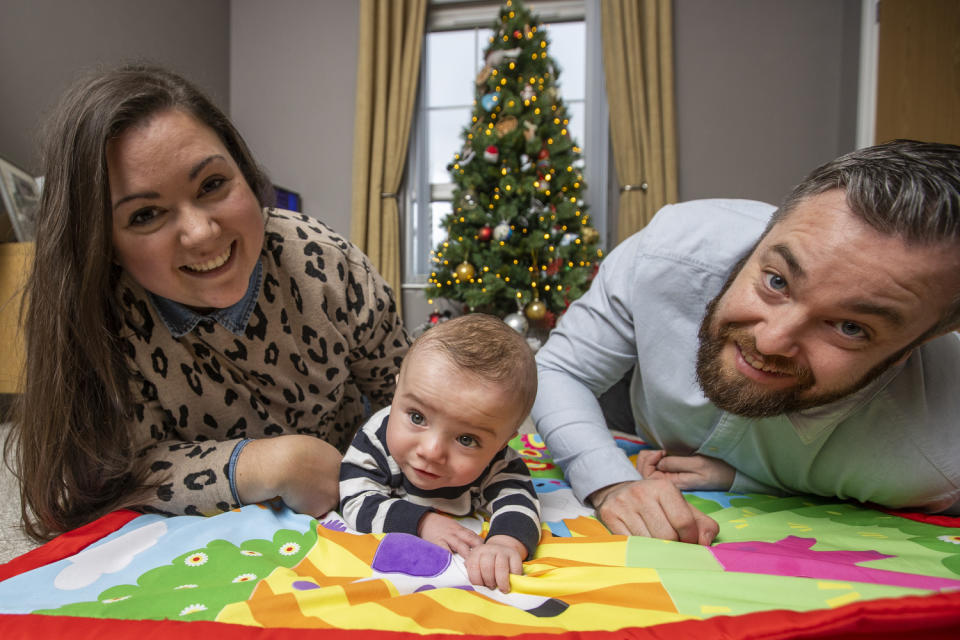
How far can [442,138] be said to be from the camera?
421 cm

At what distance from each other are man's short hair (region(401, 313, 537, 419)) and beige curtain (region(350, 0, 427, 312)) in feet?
10.1

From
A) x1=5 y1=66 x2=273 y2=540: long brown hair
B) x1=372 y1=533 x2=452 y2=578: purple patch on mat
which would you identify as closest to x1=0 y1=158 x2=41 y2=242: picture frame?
x1=5 y1=66 x2=273 y2=540: long brown hair

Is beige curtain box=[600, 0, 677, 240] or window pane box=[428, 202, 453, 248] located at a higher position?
beige curtain box=[600, 0, 677, 240]

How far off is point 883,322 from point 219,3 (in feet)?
16.1

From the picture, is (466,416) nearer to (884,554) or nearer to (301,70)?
(884,554)

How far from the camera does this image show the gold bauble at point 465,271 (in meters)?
3.32

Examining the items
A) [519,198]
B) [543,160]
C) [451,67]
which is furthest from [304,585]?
[451,67]

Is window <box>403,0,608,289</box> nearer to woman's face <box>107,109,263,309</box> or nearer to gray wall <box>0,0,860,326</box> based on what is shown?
gray wall <box>0,0,860,326</box>

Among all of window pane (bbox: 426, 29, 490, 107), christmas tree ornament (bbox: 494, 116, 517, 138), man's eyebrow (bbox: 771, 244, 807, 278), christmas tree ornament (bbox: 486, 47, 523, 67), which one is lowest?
man's eyebrow (bbox: 771, 244, 807, 278)

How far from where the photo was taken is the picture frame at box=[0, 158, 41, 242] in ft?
7.19

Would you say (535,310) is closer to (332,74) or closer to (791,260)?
(791,260)

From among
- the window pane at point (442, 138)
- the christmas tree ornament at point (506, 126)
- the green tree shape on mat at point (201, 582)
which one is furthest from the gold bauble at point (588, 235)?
the green tree shape on mat at point (201, 582)

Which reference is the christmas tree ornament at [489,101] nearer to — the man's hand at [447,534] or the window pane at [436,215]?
the window pane at [436,215]

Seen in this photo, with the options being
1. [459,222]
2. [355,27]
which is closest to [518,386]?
[459,222]
